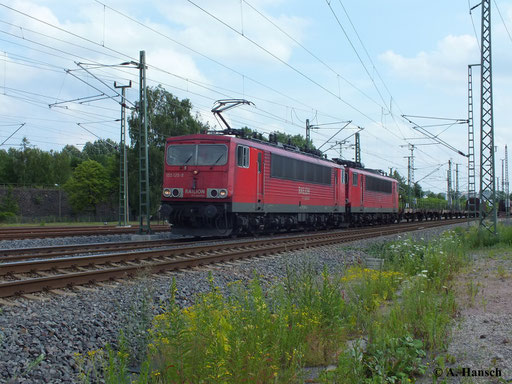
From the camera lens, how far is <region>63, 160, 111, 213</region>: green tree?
50719mm

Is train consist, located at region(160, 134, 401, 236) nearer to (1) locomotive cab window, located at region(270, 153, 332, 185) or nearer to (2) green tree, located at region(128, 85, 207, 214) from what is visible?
(1) locomotive cab window, located at region(270, 153, 332, 185)

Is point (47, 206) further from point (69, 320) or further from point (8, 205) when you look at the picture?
point (69, 320)

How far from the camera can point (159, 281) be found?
857 centimetres

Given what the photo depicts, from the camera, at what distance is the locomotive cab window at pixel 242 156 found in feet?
52.4

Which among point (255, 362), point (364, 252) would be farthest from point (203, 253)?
point (255, 362)

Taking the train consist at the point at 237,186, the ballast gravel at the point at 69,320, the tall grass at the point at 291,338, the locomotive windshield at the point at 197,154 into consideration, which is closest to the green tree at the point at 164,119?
the train consist at the point at 237,186

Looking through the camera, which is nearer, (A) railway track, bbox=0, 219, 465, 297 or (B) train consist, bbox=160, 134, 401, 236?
(A) railway track, bbox=0, 219, 465, 297

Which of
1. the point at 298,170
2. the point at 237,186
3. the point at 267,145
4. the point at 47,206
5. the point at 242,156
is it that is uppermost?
the point at 267,145

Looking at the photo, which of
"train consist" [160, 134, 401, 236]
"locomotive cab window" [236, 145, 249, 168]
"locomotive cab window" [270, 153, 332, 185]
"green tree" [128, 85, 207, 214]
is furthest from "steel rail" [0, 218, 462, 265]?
"green tree" [128, 85, 207, 214]

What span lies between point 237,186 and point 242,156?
3.47 ft

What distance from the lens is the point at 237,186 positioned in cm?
1590

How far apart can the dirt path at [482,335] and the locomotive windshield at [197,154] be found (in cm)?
894

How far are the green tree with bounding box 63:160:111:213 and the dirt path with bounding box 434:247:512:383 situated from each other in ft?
155

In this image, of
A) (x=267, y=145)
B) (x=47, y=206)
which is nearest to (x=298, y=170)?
(x=267, y=145)
